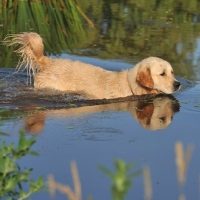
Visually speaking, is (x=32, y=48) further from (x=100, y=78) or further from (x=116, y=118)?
(x=116, y=118)

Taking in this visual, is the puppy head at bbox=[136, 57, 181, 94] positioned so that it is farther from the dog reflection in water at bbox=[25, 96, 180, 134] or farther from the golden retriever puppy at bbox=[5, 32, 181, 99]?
the dog reflection in water at bbox=[25, 96, 180, 134]

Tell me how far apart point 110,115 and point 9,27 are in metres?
Answer: 5.20

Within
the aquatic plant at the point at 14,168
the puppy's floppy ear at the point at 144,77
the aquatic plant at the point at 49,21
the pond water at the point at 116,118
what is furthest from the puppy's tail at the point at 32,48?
the aquatic plant at the point at 14,168

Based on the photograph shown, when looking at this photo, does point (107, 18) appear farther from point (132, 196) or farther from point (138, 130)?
point (132, 196)

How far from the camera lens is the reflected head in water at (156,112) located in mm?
7590

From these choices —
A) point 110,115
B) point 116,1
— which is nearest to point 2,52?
point 110,115

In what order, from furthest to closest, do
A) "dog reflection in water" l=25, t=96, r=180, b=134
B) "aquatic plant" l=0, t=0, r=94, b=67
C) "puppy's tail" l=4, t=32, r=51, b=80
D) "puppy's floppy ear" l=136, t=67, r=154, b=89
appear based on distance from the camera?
"aquatic plant" l=0, t=0, r=94, b=67 < "puppy's floppy ear" l=136, t=67, r=154, b=89 < "puppy's tail" l=4, t=32, r=51, b=80 < "dog reflection in water" l=25, t=96, r=180, b=134

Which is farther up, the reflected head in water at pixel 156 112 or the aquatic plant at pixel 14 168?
the aquatic plant at pixel 14 168

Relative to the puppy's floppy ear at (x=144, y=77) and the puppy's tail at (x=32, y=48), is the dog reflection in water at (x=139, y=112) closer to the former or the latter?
the puppy's floppy ear at (x=144, y=77)

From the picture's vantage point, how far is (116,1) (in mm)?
16641

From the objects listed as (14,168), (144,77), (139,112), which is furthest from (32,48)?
(14,168)

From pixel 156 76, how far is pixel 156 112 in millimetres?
789

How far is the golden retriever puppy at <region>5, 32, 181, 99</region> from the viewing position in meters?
8.80

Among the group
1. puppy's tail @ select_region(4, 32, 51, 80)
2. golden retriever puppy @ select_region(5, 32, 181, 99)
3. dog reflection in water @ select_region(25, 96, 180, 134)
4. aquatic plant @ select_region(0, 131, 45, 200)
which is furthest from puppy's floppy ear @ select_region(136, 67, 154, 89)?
aquatic plant @ select_region(0, 131, 45, 200)
